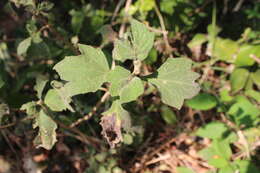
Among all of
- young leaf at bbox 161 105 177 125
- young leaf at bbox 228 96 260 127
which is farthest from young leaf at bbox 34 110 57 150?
young leaf at bbox 228 96 260 127

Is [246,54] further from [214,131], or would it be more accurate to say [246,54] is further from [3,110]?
[3,110]

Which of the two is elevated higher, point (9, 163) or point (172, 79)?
point (172, 79)

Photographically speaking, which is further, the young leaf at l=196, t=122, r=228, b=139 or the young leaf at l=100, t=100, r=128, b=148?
the young leaf at l=196, t=122, r=228, b=139

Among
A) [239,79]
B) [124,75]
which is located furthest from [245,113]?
[124,75]

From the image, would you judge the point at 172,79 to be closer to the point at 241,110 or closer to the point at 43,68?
the point at 241,110

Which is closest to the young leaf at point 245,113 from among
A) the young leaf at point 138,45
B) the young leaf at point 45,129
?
the young leaf at point 138,45

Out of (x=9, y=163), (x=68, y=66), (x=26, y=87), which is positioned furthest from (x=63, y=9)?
(x=68, y=66)

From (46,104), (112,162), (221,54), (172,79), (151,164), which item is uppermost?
(172,79)

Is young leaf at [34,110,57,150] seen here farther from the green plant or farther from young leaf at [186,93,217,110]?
young leaf at [186,93,217,110]
